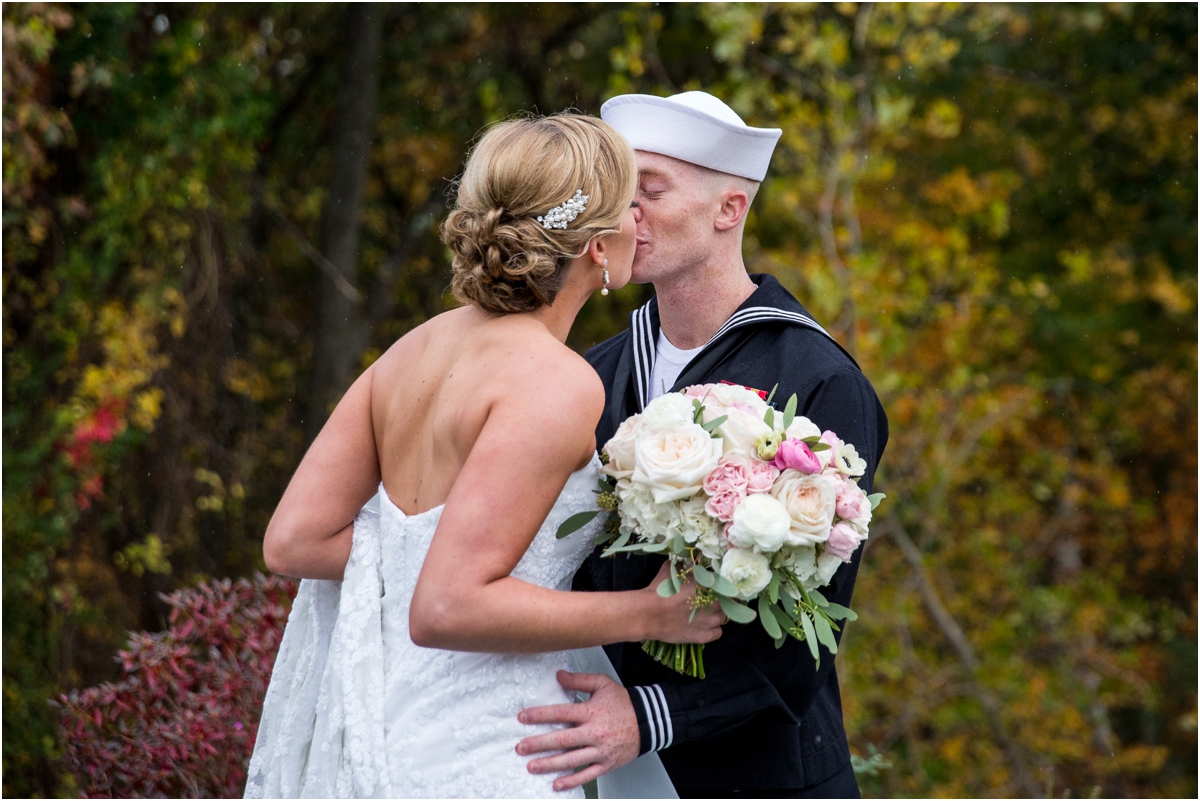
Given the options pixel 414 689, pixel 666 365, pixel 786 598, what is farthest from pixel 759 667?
pixel 666 365

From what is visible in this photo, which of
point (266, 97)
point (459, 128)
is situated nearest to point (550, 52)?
point (459, 128)

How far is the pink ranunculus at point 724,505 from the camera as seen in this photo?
2.00 m

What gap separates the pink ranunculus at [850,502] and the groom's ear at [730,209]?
1227 mm

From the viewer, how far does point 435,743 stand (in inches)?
83.6

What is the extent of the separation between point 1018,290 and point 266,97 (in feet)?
16.4

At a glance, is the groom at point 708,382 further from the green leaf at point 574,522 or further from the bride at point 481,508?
the green leaf at point 574,522

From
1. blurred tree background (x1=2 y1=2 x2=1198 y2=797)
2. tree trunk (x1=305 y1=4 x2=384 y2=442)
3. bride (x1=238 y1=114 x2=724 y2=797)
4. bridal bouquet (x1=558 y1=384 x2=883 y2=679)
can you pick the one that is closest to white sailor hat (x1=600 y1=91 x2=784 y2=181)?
bride (x1=238 y1=114 x2=724 y2=797)

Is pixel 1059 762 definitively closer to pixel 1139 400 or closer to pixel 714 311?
pixel 1139 400

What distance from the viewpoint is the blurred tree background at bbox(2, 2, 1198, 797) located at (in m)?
5.92

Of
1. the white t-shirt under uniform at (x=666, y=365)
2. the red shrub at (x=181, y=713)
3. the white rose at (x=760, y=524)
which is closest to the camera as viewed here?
the white rose at (x=760, y=524)

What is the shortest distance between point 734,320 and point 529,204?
929 mm

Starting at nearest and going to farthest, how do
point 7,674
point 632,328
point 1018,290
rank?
point 632,328 < point 7,674 < point 1018,290

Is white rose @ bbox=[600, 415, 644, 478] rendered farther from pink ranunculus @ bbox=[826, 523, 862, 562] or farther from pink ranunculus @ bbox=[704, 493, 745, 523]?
pink ranunculus @ bbox=[826, 523, 862, 562]

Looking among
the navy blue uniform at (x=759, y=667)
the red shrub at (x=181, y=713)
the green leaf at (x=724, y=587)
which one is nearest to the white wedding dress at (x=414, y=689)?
the navy blue uniform at (x=759, y=667)
